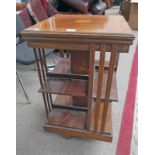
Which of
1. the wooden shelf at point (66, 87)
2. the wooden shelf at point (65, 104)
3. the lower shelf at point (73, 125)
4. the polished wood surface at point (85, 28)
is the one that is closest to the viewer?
the polished wood surface at point (85, 28)

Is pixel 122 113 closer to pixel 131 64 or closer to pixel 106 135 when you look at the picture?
pixel 106 135

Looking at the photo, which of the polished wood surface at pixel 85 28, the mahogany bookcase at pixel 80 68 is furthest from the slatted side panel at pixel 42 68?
the polished wood surface at pixel 85 28

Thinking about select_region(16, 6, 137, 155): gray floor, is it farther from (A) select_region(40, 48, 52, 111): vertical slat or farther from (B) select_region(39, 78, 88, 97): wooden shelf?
(B) select_region(39, 78, 88, 97): wooden shelf

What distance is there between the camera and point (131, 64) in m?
2.39

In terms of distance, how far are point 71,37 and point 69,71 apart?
0.41 metres

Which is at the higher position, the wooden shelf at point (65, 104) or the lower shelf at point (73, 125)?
the wooden shelf at point (65, 104)

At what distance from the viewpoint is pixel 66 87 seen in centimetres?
110

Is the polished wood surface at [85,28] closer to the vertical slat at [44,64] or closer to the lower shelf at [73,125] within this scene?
the vertical slat at [44,64]

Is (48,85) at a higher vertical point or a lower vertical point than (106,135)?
higher

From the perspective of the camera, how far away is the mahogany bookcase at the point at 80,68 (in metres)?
0.84

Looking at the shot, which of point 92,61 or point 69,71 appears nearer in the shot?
point 92,61

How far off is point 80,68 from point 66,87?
159mm

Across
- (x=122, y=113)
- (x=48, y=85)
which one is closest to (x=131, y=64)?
(x=122, y=113)
